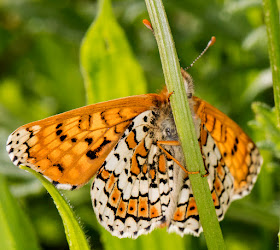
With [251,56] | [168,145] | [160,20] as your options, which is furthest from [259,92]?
[160,20]

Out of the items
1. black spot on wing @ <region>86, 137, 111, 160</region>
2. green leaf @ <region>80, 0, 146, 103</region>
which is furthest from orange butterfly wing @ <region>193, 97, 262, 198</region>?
green leaf @ <region>80, 0, 146, 103</region>

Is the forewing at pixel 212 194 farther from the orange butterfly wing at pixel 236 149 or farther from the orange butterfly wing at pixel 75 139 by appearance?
the orange butterfly wing at pixel 75 139

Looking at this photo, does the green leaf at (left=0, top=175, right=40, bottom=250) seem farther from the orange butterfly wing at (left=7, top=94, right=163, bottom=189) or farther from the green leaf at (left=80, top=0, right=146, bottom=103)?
the green leaf at (left=80, top=0, right=146, bottom=103)

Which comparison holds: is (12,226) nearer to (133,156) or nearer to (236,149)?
(133,156)

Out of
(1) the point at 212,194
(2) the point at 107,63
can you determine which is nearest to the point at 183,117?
(1) the point at 212,194

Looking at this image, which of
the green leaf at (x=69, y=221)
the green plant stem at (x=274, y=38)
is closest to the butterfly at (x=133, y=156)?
the green leaf at (x=69, y=221)

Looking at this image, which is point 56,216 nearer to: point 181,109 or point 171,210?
point 171,210
